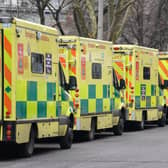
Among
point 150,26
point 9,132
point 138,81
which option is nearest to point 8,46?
point 9,132

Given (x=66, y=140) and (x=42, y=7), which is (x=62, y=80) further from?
(x=42, y=7)

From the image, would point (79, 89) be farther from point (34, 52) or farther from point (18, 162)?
point (18, 162)

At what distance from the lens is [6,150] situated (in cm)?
1795

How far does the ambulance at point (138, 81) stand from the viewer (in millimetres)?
26375

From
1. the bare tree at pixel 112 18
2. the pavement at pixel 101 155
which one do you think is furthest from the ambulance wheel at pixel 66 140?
the bare tree at pixel 112 18

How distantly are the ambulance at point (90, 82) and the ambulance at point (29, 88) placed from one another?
1.33 meters

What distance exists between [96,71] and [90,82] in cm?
73

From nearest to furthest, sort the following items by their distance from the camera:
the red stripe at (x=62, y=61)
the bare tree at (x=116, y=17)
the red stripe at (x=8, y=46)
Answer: the red stripe at (x=8, y=46)
the red stripe at (x=62, y=61)
the bare tree at (x=116, y=17)

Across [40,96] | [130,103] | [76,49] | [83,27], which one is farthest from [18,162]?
[83,27]

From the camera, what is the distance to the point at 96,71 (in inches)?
884

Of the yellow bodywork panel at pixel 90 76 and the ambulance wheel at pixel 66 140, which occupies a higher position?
the yellow bodywork panel at pixel 90 76

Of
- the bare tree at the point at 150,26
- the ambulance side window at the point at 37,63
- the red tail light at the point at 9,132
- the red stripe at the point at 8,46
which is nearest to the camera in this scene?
the red tail light at the point at 9,132

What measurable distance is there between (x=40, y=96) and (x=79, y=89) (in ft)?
14.2

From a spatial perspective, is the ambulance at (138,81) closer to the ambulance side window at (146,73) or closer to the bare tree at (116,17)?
the ambulance side window at (146,73)
